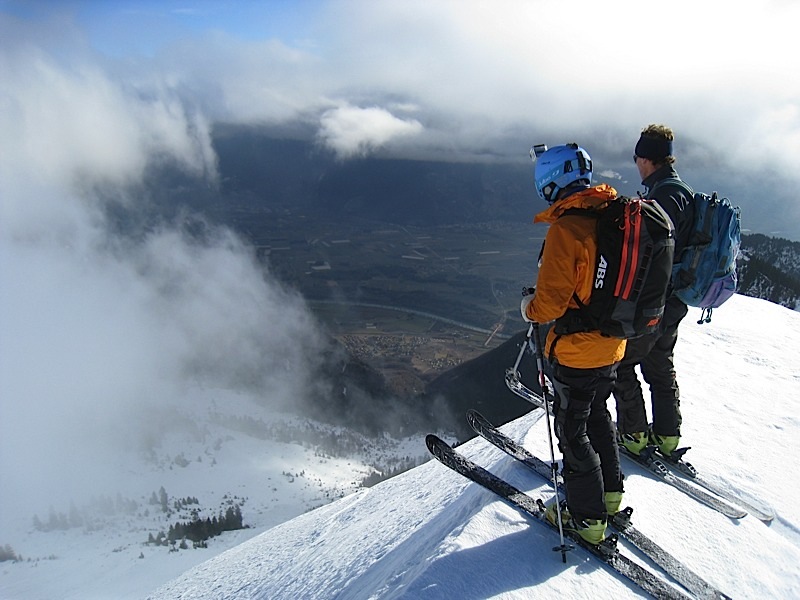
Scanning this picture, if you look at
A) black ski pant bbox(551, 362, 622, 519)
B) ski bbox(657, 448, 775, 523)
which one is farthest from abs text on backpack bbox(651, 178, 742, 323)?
black ski pant bbox(551, 362, 622, 519)

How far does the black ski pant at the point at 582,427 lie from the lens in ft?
15.1

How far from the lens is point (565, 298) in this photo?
4.30 meters

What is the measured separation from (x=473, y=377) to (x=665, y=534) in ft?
371

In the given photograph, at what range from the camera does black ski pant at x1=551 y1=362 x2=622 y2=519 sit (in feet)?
15.1

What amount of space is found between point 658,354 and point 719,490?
5.57 feet

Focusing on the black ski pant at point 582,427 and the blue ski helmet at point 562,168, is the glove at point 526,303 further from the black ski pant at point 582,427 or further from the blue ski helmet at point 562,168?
the blue ski helmet at point 562,168

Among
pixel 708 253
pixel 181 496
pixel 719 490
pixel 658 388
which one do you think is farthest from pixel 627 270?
pixel 181 496

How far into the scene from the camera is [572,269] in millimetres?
4215

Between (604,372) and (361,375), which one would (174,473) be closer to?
(361,375)

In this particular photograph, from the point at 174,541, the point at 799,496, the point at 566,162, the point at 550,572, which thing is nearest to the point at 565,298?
the point at 566,162

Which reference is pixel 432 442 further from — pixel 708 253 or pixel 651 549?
pixel 708 253

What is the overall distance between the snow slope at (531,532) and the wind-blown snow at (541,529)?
0.02 m

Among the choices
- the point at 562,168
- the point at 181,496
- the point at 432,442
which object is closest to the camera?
the point at 562,168

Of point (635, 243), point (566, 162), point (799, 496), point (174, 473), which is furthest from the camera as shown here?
point (174, 473)
